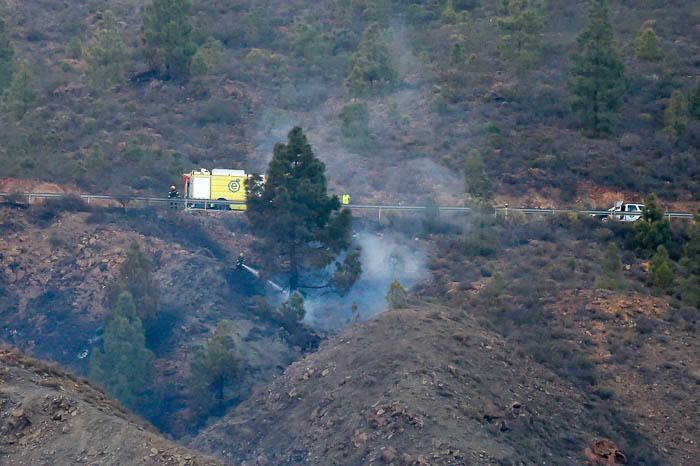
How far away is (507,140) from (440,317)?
28.8 metres

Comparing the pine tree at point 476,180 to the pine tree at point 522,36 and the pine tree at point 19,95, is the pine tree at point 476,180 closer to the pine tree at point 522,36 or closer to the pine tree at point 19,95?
the pine tree at point 522,36

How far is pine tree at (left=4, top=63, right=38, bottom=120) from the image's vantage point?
2566 inches

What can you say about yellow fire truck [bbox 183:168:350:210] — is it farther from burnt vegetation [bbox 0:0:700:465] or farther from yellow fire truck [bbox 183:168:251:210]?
burnt vegetation [bbox 0:0:700:465]

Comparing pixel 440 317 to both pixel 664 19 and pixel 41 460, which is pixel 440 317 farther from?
pixel 664 19

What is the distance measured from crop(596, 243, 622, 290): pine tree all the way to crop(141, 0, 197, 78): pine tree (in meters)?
36.1

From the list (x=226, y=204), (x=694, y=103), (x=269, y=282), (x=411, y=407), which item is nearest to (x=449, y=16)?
(x=694, y=103)

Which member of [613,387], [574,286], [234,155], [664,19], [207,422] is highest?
[664,19]

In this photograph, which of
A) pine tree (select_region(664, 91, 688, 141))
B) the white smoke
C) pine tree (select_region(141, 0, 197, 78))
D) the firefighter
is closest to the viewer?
the white smoke

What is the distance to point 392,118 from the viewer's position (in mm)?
68438

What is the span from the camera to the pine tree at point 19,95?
214 feet

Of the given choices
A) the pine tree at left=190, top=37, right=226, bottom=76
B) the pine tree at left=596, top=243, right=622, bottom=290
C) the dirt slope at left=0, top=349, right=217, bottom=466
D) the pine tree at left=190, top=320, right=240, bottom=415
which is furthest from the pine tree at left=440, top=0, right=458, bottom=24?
the dirt slope at left=0, top=349, right=217, bottom=466

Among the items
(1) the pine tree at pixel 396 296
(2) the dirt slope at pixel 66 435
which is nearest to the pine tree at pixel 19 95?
(1) the pine tree at pixel 396 296

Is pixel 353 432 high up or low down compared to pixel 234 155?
down

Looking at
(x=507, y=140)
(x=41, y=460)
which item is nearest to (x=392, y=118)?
(x=507, y=140)
